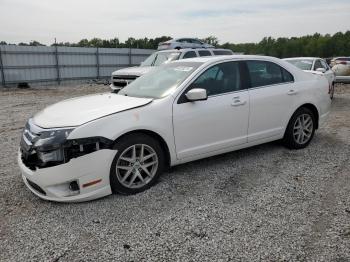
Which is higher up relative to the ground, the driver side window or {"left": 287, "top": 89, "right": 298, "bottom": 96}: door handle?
the driver side window

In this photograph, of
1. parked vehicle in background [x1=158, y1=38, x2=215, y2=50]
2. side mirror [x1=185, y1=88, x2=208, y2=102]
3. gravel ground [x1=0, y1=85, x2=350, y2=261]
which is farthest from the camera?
parked vehicle in background [x1=158, y1=38, x2=215, y2=50]

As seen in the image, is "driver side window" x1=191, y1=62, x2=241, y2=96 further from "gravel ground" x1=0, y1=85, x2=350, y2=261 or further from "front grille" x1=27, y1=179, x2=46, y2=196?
"front grille" x1=27, y1=179, x2=46, y2=196

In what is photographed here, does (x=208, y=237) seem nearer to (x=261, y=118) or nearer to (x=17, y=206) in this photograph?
(x=17, y=206)

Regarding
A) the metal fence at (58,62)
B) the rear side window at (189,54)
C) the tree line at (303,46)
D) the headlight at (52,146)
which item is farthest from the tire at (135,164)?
the tree line at (303,46)

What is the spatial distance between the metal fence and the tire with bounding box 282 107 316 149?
17.1 m

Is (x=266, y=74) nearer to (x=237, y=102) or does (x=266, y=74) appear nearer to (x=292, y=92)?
(x=292, y=92)

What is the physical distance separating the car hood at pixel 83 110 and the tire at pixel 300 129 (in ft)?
8.41

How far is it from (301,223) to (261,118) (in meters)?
2.04

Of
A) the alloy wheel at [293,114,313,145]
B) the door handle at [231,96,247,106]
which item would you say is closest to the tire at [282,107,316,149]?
the alloy wheel at [293,114,313,145]

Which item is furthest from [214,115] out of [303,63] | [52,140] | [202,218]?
[303,63]

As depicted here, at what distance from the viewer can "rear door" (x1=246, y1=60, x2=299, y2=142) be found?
16.5 ft

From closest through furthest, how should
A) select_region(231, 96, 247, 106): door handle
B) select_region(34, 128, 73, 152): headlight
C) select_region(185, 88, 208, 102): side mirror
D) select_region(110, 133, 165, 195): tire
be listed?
select_region(34, 128, 73, 152): headlight
select_region(110, 133, 165, 195): tire
select_region(185, 88, 208, 102): side mirror
select_region(231, 96, 247, 106): door handle

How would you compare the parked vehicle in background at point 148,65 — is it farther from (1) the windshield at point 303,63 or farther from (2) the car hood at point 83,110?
(2) the car hood at point 83,110

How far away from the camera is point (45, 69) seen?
20.3 m
